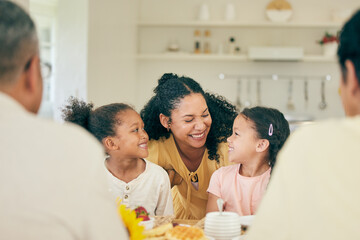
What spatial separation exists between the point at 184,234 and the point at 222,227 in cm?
14

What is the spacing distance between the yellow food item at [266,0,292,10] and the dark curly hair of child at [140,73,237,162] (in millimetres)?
3064

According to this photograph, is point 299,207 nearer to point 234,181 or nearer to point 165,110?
point 234,181

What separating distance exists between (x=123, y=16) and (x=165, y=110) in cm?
251

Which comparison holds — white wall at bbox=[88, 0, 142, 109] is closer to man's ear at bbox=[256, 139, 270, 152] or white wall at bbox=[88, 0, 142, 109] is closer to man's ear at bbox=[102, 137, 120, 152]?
man's ear at bbox=[102, 137, 120, 152]

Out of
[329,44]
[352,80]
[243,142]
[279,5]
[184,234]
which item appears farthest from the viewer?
[279,5]

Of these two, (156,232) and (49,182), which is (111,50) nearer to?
(156,232)

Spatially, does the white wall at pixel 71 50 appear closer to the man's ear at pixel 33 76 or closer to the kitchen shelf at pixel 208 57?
the kitchen shelf at pixel 208 57

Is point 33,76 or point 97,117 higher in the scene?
point 33,76

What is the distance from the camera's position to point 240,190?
80.4 inches

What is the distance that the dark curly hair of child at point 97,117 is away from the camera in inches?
83.0

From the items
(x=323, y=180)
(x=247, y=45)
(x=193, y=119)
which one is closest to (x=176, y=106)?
(x=193, y=119)

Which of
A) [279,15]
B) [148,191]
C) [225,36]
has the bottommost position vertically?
[148,191]

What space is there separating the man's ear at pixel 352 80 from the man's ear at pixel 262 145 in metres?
1.09

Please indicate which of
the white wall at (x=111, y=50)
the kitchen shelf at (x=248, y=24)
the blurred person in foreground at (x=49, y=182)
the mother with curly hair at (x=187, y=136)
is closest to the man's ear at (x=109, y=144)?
the mother with curly hair at (x=187, y=136)
